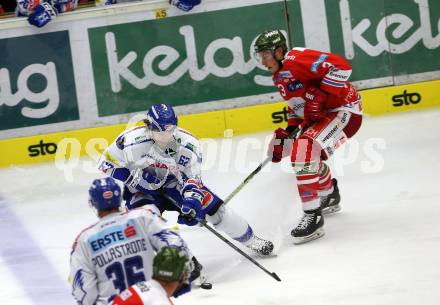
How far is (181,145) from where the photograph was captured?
5449 millimetres

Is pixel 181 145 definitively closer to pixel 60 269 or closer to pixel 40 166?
pixel 60 269

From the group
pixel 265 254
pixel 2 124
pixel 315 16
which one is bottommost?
pixel 265 254

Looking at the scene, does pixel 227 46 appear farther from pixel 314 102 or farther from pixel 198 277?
pixel 198 277

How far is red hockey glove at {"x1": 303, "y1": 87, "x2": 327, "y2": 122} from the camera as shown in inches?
236

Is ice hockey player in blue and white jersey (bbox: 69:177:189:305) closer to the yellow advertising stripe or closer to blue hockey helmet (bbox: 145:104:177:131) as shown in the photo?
blue hockey helmet (bbox: 145:104:177:131)

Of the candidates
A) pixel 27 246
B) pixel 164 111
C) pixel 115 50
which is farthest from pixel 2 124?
pixel 164 111

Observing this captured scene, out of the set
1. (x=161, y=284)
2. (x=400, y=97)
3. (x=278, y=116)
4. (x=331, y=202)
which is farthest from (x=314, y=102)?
(x=161, y=284)

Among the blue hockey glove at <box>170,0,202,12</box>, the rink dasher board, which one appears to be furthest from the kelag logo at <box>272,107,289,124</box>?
the blue hockey glove at <box>170,0,202,12</box>

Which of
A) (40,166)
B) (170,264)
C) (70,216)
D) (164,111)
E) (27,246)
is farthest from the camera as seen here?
(40,166)

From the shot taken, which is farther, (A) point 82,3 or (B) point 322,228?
(A) point 82,3

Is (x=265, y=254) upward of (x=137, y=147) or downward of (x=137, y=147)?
downward

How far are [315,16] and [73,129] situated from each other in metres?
2.22

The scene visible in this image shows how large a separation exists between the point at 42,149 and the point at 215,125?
1.43 m

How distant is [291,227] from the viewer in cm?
616
